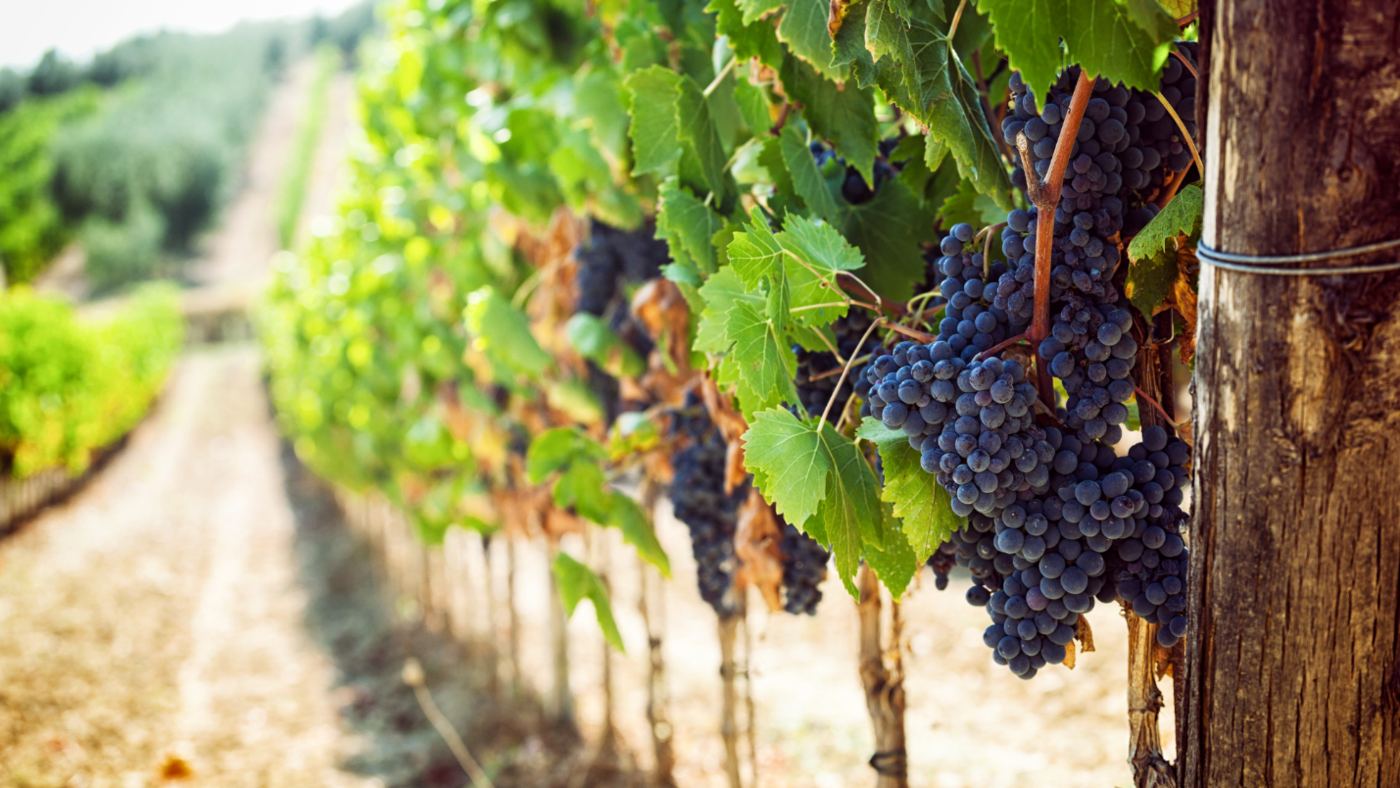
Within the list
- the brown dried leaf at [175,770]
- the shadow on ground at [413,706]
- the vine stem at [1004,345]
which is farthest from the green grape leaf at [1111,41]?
the brown dried leaf at [175,770]

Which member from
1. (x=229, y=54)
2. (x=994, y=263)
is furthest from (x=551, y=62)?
(x=229, y=54)

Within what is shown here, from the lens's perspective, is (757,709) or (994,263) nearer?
(994,263)

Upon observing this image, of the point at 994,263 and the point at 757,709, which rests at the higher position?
the point at 994,263

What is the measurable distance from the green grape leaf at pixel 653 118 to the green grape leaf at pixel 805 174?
241mm

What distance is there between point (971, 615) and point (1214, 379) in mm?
4960

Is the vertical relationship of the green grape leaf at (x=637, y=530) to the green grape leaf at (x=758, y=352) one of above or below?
below

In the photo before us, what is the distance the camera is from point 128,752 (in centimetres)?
539

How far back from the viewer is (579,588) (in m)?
2.46

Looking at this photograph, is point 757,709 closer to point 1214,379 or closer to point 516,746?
point 516,746

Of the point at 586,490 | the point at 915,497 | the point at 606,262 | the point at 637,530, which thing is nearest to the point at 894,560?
the point at 915,497

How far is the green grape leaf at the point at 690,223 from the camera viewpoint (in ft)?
5.37

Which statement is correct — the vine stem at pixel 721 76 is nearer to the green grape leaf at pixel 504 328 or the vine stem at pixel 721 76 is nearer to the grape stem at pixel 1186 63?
the grape stem at pixel 1186 63

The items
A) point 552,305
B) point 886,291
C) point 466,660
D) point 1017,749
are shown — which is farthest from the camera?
point 466,660

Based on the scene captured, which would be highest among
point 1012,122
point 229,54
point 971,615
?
point 229,54
